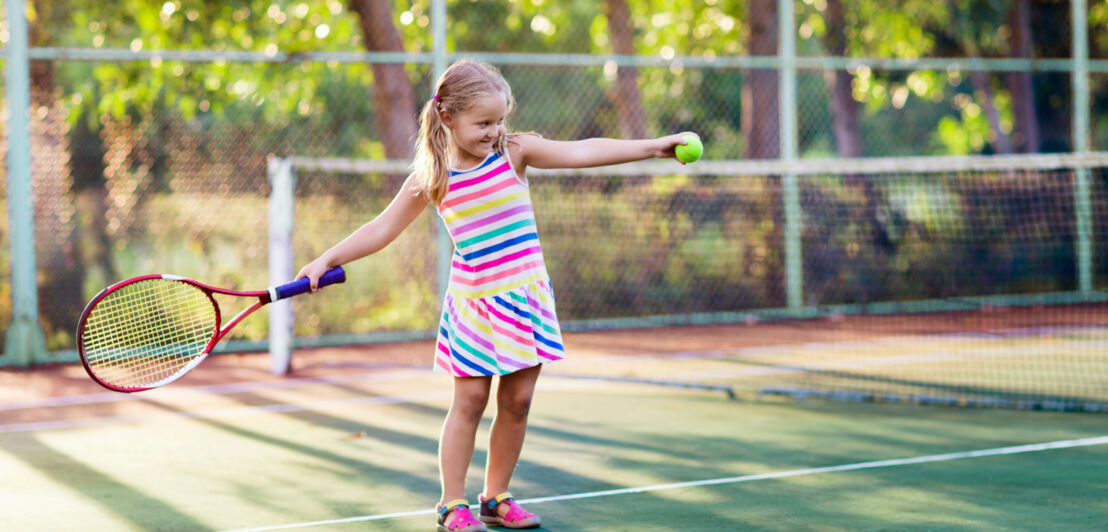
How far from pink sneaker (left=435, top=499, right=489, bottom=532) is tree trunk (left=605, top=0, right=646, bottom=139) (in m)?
10.5

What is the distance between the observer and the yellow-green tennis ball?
3730mm

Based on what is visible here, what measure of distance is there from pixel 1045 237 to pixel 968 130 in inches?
641

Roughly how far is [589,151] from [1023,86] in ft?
42.5

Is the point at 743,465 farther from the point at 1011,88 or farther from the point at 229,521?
the point at 1011,88

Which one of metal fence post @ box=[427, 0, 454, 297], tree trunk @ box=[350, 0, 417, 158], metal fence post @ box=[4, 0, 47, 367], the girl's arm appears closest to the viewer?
the girl's arm

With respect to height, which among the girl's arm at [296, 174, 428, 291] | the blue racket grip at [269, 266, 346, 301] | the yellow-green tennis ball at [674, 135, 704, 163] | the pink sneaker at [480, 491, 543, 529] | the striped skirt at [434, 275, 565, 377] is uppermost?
the yellow-green tennis ball at [674, 135, 704, 163]

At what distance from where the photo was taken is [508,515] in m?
3.98

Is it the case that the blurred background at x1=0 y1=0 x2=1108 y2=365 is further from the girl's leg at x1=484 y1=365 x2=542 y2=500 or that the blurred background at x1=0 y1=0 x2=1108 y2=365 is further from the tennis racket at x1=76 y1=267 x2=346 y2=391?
the girl's leg at x1=484 y1=365 x2=542 y2=500

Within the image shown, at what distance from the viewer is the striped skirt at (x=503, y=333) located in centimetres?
383

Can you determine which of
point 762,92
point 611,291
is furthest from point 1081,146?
point 611,291

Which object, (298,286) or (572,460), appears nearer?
(298,286)

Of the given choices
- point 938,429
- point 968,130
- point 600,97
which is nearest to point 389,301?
point 938,429

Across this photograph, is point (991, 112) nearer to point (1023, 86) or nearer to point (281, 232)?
point (1023, 86)

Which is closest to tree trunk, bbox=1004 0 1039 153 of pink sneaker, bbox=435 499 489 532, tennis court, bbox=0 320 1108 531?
tennis court, bbox=0 320 1108 531
